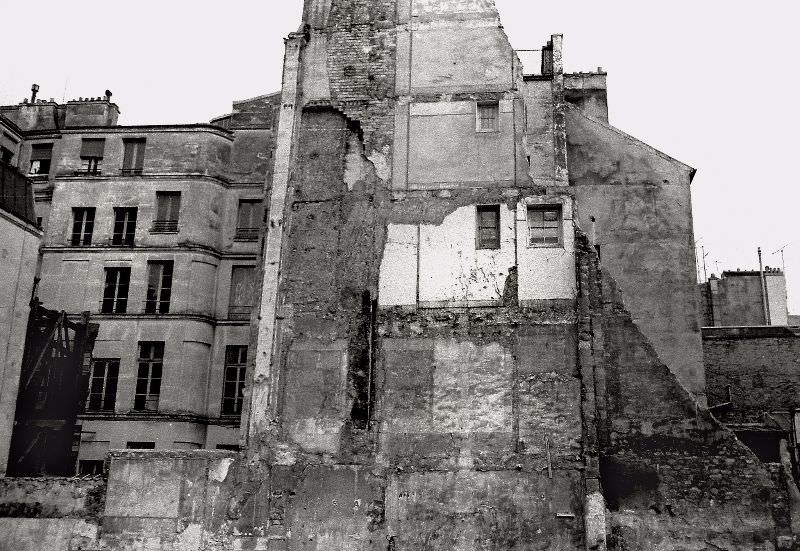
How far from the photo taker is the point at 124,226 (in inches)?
1158

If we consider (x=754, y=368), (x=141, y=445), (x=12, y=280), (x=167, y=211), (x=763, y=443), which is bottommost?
(x=141, y=445)

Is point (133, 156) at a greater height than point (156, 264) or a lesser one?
greater

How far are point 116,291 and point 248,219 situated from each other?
4.84 m

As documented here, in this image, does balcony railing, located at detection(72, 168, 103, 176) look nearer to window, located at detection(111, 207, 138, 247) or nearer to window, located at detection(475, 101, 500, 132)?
window, located at detection(111, 207, 138, 247)

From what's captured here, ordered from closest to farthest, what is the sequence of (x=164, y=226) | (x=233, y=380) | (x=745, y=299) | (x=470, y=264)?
(x=470, y=264) → (x=233, y=380) → (x=164, y=226) → (x=745, y=299)

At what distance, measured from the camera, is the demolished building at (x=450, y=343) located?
18406 millimetres

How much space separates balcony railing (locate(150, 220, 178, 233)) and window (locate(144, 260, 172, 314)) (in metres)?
1.04

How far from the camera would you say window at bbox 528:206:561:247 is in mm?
20406

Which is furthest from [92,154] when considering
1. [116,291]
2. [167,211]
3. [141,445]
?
[141,445]

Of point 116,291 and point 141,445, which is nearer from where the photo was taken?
point 141,445

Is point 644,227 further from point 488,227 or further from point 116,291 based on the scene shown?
point 116,291

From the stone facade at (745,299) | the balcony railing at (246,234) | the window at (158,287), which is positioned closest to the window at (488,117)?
the balcony railing at (246,234)

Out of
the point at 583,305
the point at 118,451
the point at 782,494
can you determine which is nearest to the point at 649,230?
the point at 583,305

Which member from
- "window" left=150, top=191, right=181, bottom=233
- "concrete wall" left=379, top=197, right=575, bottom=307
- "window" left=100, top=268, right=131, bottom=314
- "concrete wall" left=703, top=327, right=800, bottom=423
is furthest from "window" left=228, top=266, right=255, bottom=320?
"concrete wall" left=703, top=327, right=800, bottom=423
